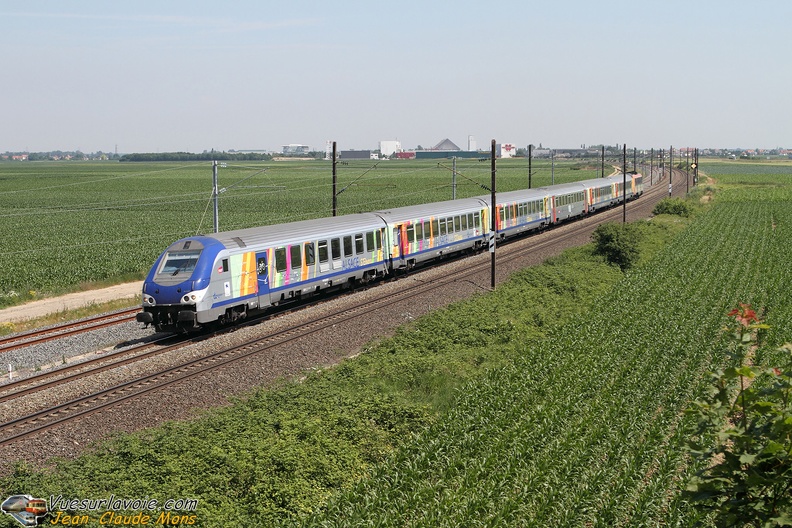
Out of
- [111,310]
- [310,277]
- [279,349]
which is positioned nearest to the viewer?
[279,349]

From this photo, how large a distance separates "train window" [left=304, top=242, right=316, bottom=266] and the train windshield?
5.23m

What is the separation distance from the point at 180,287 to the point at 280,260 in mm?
4471

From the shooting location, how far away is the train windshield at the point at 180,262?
80.7ft

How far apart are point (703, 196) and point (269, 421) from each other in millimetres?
93300

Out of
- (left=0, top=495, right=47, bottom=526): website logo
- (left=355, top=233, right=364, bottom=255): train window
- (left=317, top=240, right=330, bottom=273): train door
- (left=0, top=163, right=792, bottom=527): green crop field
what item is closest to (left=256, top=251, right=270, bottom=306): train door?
(left=317, top=240, right=330, bottom=273): train door

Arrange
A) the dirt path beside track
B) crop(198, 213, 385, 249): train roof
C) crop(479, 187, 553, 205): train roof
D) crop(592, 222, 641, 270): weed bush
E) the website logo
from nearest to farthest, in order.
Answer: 1. the website logo
2. crop(198, 213, 385, 249): train roof
3. the dirt path beside track
4. crop(592, 222, 641, 270): weed bush
5. crop(479, 187, 553, 205): train roof

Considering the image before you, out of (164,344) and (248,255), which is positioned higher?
(248,255)

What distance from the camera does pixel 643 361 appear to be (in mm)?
22094

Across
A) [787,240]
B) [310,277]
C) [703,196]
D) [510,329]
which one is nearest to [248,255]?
[310,277]

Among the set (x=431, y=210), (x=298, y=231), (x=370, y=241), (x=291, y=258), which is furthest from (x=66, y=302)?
(x=431, y=210)

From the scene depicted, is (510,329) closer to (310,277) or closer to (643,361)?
(643,361)

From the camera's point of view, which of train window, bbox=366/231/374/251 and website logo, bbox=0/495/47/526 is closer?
website logo, bbox=0/495/47/526

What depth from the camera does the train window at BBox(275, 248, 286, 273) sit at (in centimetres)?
2753

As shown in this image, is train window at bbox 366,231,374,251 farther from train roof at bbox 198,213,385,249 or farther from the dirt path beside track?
Answer: the dirt path beside track
